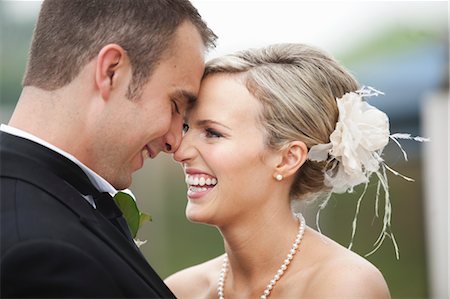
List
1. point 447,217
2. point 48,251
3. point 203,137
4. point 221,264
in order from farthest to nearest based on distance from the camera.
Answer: point 447,217 → point 221,264 → point 203,137 → point 48,251

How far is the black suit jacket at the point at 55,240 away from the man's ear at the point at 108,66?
1.11ft

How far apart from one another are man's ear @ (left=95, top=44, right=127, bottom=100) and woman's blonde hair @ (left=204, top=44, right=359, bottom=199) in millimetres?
845

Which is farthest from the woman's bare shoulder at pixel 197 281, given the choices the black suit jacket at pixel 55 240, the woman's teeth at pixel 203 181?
the black suit jacket at pixel 55 240

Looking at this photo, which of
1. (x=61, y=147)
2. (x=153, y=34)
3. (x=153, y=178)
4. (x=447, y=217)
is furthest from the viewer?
(x=153, y=178)

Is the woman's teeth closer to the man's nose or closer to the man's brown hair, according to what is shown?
the man's nose

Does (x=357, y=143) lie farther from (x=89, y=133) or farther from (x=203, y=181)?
(x=89, y=133)

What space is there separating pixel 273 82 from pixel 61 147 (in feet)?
4.02

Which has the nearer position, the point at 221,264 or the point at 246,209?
the point at 246,209

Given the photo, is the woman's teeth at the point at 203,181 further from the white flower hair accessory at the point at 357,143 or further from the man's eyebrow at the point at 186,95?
the white flower hair accessory at the point at 357,143

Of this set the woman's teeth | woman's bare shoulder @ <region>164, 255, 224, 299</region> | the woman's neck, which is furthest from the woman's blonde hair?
woman's bare shoulder @ <region>164, 255, 224, 299</region>

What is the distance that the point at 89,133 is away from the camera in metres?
3.05

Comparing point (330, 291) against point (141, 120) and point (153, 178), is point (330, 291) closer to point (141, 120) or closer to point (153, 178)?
point (141, 120)

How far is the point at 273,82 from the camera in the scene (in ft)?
12.5

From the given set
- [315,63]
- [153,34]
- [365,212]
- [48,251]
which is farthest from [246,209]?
[365,212]
